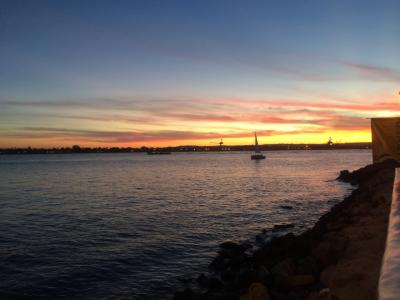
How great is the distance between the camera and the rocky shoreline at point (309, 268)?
319 inches

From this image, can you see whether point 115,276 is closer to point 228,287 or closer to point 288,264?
point 228,287

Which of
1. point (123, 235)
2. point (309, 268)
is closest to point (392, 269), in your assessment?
point (309, 268)

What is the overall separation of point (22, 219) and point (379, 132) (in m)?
22.0

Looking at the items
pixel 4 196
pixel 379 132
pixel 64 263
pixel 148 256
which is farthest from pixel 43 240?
pixel 4 196

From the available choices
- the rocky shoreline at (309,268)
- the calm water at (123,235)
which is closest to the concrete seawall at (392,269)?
the rocky shoreline at (309,268)

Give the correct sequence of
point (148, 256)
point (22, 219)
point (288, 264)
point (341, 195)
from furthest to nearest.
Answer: point (341, 195)
point (22, 219)
point (148, 256)
point (288, 264)

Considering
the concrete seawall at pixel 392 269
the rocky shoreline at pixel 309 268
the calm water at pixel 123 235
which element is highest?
the concrete seawall at pixel 392 269

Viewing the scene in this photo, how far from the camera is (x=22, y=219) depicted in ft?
87.7

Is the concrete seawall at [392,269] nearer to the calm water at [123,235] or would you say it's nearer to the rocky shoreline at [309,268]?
the rocky shoreline at [309,268]

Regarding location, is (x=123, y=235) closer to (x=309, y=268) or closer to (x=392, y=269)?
(x=309, y=268)

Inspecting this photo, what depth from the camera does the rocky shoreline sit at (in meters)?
8.09

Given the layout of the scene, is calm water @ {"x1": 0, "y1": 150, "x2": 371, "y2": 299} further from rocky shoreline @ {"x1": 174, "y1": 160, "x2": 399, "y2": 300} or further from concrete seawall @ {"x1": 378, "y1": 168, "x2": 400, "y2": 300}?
concrete seawall @ {"x1": 378, "y1": 168, "x2": 400, "y2": 300}

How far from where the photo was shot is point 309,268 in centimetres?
1048

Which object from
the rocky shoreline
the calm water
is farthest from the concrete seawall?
the calm water
